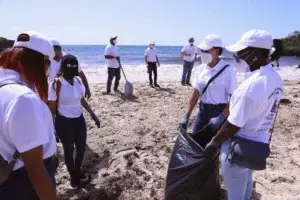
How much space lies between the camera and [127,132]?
19.0ft

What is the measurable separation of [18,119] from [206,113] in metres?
2.51

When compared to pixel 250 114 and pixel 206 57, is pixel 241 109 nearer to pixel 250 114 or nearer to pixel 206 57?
pixel 250 114

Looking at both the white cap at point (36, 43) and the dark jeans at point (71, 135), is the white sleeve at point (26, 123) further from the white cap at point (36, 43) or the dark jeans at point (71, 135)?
the dark jeans at point (71, 135)

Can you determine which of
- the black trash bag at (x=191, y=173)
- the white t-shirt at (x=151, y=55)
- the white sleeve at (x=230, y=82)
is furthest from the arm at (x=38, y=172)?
the white t-shirt at (x=151, y=55)

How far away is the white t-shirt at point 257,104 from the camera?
2.18m

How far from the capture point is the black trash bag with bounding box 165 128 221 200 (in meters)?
2.74

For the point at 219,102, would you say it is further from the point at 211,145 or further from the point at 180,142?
the point at 211,145

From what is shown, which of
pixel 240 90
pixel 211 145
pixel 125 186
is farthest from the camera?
pixel 125 186

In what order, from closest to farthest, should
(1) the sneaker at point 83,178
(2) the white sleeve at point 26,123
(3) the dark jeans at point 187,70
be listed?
(2) the white sleeve at point 26,123 < (1) the sneaker at point 83,178 < (3) the dark jeans at point 187,70

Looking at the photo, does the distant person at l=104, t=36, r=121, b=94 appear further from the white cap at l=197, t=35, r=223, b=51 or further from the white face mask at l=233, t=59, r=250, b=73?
the white face mask at l=233, t=59, r=250, b=73

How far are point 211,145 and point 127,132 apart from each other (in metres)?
3.38

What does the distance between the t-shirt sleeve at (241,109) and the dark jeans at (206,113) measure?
1.23m

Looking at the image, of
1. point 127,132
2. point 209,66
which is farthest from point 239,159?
point 127,132

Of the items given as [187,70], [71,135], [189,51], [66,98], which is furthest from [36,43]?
[187,70]
